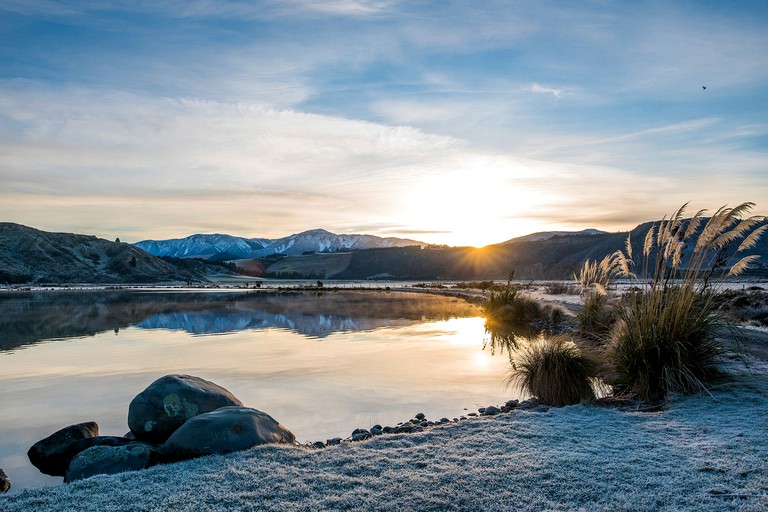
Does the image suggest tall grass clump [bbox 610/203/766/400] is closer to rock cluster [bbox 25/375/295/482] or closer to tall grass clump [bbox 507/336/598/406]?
tall grass clump [bbox 507/336/598/406]

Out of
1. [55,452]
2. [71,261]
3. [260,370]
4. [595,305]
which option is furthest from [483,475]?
[71,261]

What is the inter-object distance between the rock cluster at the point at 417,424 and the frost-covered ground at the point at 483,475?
28.2 inches

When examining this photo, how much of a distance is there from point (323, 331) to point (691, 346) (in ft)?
42.0

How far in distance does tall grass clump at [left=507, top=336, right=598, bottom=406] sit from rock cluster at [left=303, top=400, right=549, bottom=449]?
1.08ft

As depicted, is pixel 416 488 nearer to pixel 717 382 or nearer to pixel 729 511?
pixel 729 511

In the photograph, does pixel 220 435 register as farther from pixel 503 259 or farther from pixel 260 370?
pixel 503 259

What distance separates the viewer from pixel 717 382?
7.48 metres

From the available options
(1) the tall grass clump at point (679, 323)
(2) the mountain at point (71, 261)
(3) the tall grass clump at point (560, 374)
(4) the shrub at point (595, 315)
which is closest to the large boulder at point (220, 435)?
(3) the tall grass clump at point (560, 374)

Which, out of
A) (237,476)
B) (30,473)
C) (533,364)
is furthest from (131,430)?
(533,364)

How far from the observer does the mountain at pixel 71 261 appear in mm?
69562

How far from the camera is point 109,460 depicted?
5.56 meters

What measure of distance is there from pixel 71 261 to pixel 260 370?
76219 millimetres

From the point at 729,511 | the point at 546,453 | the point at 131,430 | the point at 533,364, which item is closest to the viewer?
the point at 729,511

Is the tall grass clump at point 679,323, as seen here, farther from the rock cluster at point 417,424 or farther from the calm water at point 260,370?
the calm water at point 260,370
